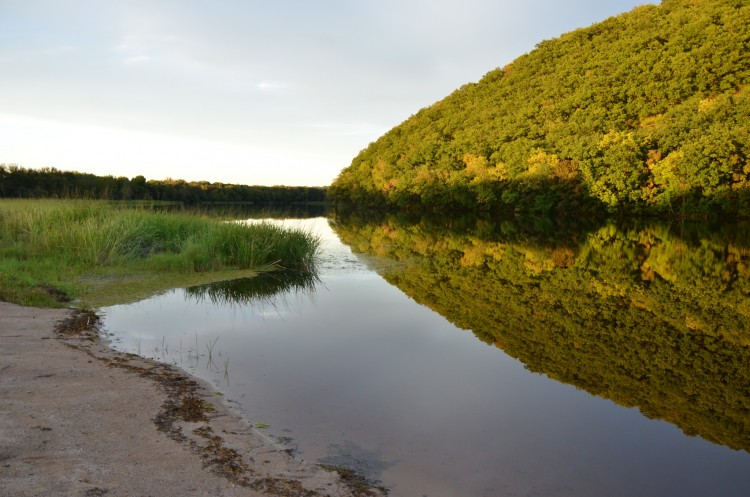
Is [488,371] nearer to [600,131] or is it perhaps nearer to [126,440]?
[126,440]

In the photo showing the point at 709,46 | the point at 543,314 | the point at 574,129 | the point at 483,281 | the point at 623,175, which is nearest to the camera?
the point at 543,314

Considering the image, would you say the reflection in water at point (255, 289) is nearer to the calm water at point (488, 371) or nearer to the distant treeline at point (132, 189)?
the calm water at point (488, 371)

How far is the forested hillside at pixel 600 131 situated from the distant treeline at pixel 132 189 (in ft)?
68.3

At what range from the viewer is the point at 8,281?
10.5 meters

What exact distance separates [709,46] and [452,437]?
72066 millimetres

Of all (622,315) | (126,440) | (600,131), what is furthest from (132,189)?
(126,440)

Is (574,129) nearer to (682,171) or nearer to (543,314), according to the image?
(682,171)

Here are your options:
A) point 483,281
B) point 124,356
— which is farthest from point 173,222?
point 124,356

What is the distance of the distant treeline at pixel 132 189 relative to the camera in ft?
88.4

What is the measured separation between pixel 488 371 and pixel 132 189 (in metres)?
44.6

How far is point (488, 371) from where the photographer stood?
284 inches

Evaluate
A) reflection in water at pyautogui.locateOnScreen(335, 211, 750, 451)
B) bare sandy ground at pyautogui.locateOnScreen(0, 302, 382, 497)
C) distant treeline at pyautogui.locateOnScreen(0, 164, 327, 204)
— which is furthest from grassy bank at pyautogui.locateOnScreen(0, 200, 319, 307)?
bare sandy ground at pyautogui.locateOnScreen(0, 302, 382, 497)

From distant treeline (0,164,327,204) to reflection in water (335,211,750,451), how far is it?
13.8 metres

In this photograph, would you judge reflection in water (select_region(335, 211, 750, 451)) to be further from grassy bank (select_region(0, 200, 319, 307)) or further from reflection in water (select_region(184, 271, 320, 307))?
grassy bank (select_region(0, 200, 319, 307))
